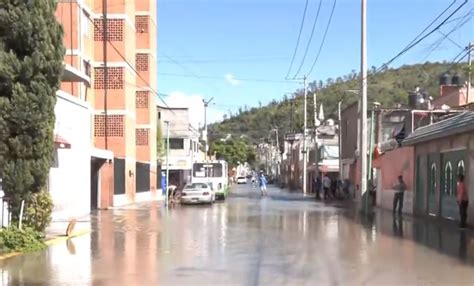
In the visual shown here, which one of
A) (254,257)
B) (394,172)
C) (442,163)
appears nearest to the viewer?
(254,257)

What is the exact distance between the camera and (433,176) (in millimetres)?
29484

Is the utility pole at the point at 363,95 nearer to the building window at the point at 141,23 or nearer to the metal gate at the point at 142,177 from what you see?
the metal gate at the point at 142,177

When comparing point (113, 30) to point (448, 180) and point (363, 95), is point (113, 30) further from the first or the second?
point (448, 180)

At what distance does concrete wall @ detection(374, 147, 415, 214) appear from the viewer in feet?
110

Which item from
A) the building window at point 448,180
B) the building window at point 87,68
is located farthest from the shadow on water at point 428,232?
the building window at point 87,68

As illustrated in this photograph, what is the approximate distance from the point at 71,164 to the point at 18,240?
13.1 metres

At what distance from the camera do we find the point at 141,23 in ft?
199

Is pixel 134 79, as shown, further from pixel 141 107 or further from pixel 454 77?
pixel 454 77

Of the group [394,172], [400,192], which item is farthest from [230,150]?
[400,192]

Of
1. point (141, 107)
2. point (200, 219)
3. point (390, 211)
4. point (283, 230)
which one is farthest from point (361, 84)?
point (141, 107)

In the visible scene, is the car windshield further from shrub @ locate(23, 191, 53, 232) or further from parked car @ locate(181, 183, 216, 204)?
shrub @ locate(23, 191, 53, 232)

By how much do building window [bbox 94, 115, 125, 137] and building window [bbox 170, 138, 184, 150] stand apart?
138 ft

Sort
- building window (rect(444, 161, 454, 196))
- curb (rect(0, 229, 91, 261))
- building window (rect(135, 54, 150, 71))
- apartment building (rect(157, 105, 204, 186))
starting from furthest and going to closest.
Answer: apartment building (rect(157, 105, 204, 186)), building window (rect(135, 54, 150, 71)), building window (rect(444, 161, 454, 196)), curb (rect(0, 229, 91, 261))

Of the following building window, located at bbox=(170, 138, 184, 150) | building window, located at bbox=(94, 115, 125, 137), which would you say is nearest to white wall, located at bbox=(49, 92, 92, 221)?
building window, located at bbox=(94, 115, 125, 137)
